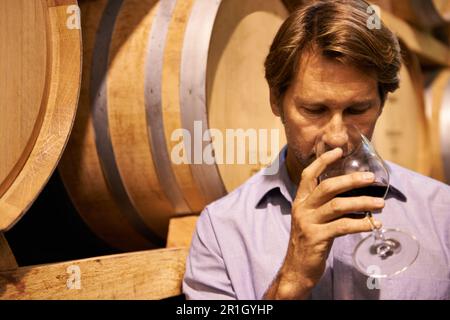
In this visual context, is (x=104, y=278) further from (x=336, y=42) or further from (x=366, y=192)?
(x=336, y=42)

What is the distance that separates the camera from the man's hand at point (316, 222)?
1112 millimetres

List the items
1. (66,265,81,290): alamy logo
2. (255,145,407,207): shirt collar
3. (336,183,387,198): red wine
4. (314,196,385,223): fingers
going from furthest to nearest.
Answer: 1. (255,145,407,207): shirt collar
2. (66,265,81,290): alamy logo
3. (336,183,387,198): red wine
4. (314,196,385,223): fingers

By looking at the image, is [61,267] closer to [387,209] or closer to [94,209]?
[94,209]

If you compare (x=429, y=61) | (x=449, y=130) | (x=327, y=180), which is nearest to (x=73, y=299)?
(x=327, y=180)

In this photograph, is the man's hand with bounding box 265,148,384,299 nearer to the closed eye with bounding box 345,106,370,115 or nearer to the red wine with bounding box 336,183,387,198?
the red wine with bounding box 336,183,387,198

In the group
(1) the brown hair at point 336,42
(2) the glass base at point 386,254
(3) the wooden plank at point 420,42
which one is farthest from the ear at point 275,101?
(3) the wooden plank at point 420,42

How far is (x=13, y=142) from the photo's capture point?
1240mm

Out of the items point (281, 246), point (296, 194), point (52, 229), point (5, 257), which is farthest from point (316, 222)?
point (52, 229)

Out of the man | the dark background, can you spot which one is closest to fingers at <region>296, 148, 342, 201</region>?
the man

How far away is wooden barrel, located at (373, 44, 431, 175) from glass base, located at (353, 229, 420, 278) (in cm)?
170

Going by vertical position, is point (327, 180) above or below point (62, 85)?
below

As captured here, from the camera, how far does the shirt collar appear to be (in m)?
1.55

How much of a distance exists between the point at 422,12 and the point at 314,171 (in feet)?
6.78

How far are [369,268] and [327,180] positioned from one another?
168 millimetres
